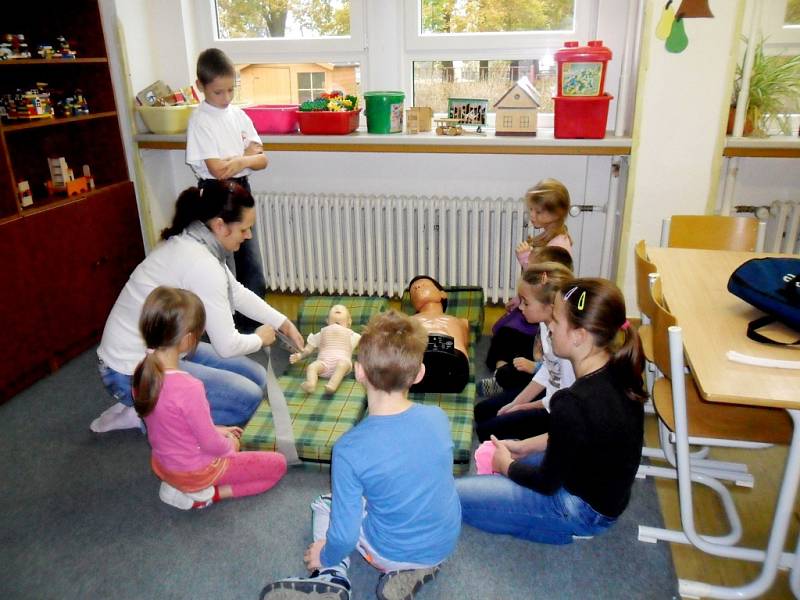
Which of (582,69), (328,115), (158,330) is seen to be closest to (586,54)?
(582,69)

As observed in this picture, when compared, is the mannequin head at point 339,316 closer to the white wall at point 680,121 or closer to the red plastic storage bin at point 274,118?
the red plastic storage bin at point 274,118

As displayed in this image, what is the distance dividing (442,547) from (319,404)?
1.00 m

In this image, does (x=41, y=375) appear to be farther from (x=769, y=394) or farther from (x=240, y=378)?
(x=769, y=394)

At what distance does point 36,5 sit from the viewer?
3320mm

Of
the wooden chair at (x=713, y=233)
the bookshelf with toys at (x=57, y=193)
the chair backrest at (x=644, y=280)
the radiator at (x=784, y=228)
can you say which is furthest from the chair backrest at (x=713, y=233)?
the bookshelf with toys at (x=57, y=193)

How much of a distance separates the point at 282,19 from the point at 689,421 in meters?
3.15

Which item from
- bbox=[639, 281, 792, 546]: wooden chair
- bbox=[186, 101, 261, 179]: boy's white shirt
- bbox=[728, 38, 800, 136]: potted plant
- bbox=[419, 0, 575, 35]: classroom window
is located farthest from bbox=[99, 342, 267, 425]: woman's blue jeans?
bbox=[728, 38, 800, 136]: potted plant

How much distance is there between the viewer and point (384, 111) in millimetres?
3389

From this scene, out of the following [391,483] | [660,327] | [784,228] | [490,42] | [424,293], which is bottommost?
[424,293]

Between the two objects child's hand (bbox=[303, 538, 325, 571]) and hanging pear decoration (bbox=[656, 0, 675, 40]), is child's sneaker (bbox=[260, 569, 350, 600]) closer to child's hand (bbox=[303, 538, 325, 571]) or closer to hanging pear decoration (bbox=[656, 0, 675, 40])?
child's hand (bbox=[303, 538, 325, 571])

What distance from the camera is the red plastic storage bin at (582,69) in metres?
2.96

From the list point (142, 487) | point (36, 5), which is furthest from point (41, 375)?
point (36, 5)

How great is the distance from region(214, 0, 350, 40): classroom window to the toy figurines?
5.84 feet

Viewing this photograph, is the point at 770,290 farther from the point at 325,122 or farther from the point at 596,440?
the point at 325,122
